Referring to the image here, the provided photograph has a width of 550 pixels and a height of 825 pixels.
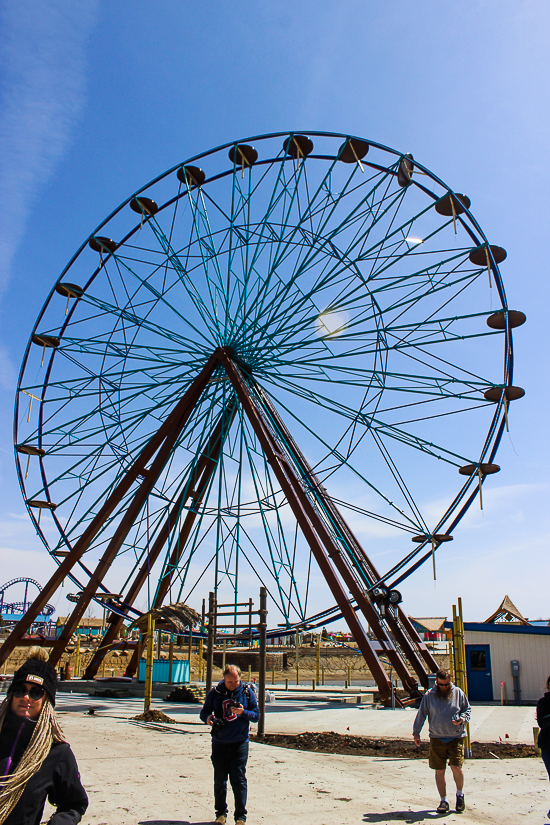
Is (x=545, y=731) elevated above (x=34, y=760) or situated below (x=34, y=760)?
below

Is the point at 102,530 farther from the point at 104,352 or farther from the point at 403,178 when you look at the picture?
the point at 403,178

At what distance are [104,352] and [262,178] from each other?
6534 millimetres

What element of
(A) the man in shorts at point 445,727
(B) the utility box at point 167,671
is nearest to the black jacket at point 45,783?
(A) the man in shorts at point 445,727

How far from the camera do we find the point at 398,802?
237 inches

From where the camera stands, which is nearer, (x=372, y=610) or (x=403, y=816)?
(x=403, y=816)

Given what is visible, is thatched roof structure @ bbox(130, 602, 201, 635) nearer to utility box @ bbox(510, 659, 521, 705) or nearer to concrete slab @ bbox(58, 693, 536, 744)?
concrete slab @ bbox(58, 693, 536, 744)

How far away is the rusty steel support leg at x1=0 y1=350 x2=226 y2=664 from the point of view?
16719 millimetres

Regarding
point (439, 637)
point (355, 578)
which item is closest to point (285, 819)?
point (355, 578)

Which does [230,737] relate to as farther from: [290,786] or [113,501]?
[113,501]

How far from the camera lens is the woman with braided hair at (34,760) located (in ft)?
8.52

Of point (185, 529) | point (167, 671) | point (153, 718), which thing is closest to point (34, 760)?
point (153, 718)

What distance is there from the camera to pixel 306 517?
15055mm

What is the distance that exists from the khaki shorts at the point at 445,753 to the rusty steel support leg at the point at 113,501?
12.1m

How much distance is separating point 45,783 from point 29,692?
1.29ft
